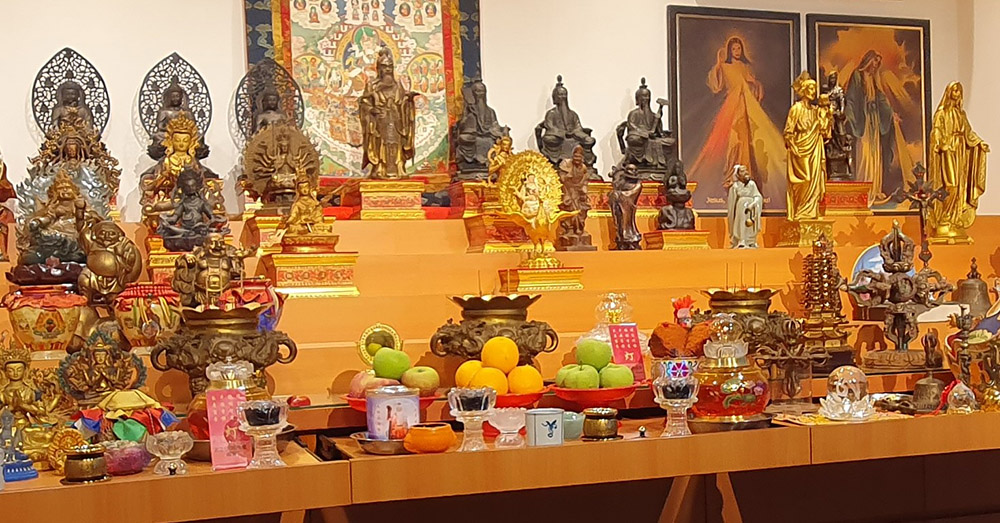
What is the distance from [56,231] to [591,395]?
6.89ft

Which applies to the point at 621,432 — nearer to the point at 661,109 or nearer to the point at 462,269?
the point at 462,269

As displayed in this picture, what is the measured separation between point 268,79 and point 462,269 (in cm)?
158

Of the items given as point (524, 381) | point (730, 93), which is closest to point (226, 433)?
point (524, 381)

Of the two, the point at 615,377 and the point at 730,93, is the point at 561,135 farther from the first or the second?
the point at 615,377

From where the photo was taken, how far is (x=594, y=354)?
348 cm

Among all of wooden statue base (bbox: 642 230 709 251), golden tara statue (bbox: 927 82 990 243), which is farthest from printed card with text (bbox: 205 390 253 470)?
golden tara statue (bbox: 927 82 990 243)

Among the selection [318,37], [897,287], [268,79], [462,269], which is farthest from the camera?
[318,37]

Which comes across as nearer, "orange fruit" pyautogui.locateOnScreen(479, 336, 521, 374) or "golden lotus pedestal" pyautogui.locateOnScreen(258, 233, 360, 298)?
"orange fruit" pyautogui.locateOnScreen(479, 336, 521, 374)

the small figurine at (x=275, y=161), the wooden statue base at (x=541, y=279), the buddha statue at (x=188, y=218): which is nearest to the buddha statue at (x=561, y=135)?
the wooden statue base at (x=541, y=279)

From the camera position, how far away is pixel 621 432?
10.5 ft

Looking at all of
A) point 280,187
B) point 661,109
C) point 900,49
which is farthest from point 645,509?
point 900,49

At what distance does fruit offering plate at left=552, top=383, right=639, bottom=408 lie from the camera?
11.0ft

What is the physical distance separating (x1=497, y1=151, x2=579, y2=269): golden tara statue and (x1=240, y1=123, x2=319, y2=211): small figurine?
88 centimetres

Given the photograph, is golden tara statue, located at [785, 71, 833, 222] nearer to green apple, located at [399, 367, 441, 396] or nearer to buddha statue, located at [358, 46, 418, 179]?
buddha statue, located at [358, 46, 418, 179]
